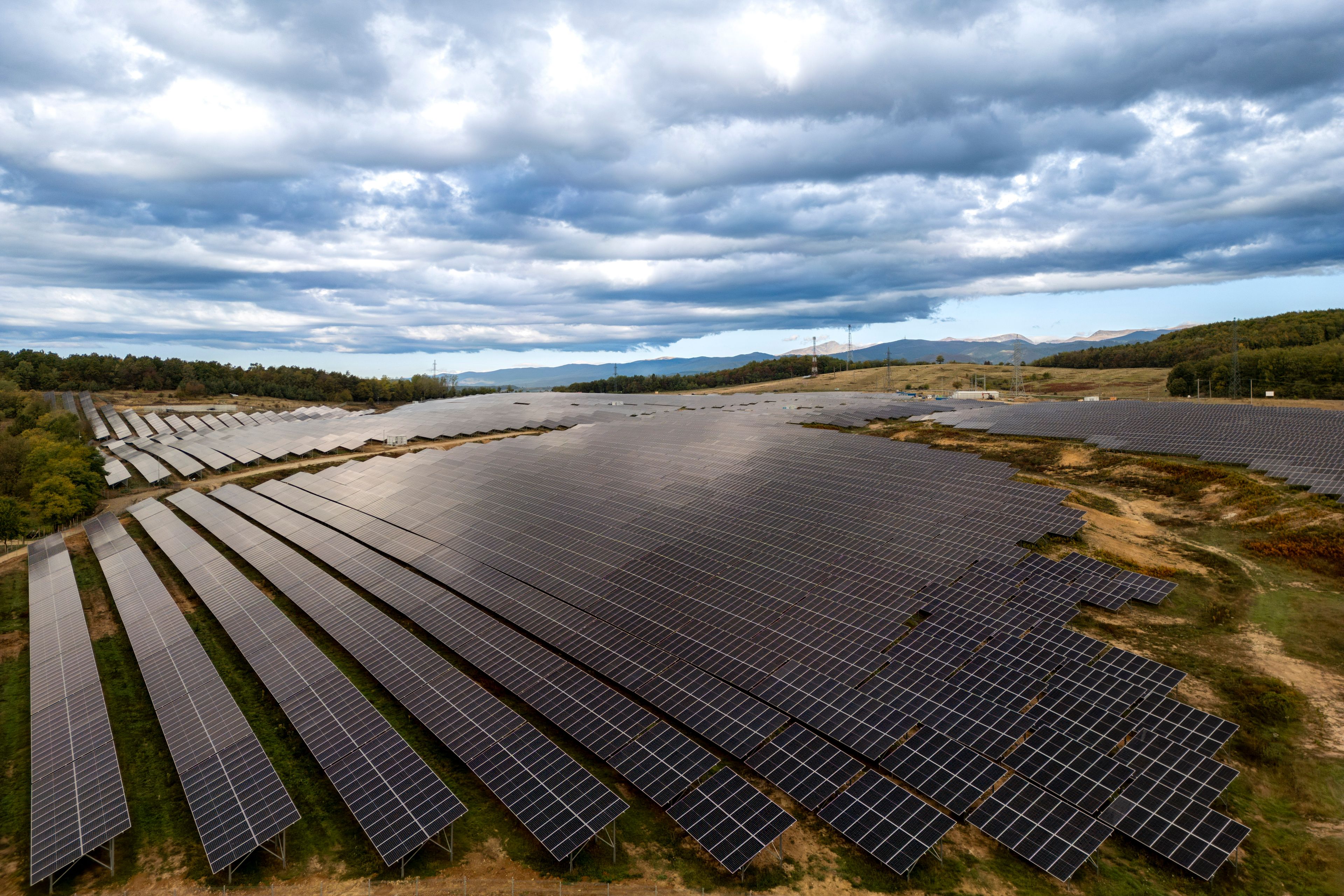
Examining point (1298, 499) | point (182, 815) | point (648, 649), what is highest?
point (1298, 499)

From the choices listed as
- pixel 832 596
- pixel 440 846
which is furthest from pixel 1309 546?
pixel 440 846

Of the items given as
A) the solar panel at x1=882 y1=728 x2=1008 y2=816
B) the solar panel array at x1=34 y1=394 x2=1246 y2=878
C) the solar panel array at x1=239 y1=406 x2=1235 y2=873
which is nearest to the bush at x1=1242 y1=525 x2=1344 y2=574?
the solar panel array at x1=34 y1=394 x2=1246 y2=878

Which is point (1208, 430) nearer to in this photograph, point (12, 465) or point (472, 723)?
point (472, 723)

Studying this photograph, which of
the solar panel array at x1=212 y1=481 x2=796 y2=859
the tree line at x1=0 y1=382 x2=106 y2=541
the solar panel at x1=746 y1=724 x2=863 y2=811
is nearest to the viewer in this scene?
the solar panel at x1=746 y1=724 x2=863 y2=811

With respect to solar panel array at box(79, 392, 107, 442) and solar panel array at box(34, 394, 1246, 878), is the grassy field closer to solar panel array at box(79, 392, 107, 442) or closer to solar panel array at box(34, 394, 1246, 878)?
solar panel array at box(34, 394, 1246, 878)

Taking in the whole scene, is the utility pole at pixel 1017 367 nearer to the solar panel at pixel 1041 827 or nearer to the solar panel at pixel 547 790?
the solar panel at pixel 1041 827

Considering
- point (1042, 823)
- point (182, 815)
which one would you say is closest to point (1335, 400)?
point (1042, 823)

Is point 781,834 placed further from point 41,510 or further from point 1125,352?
point 1125,352
